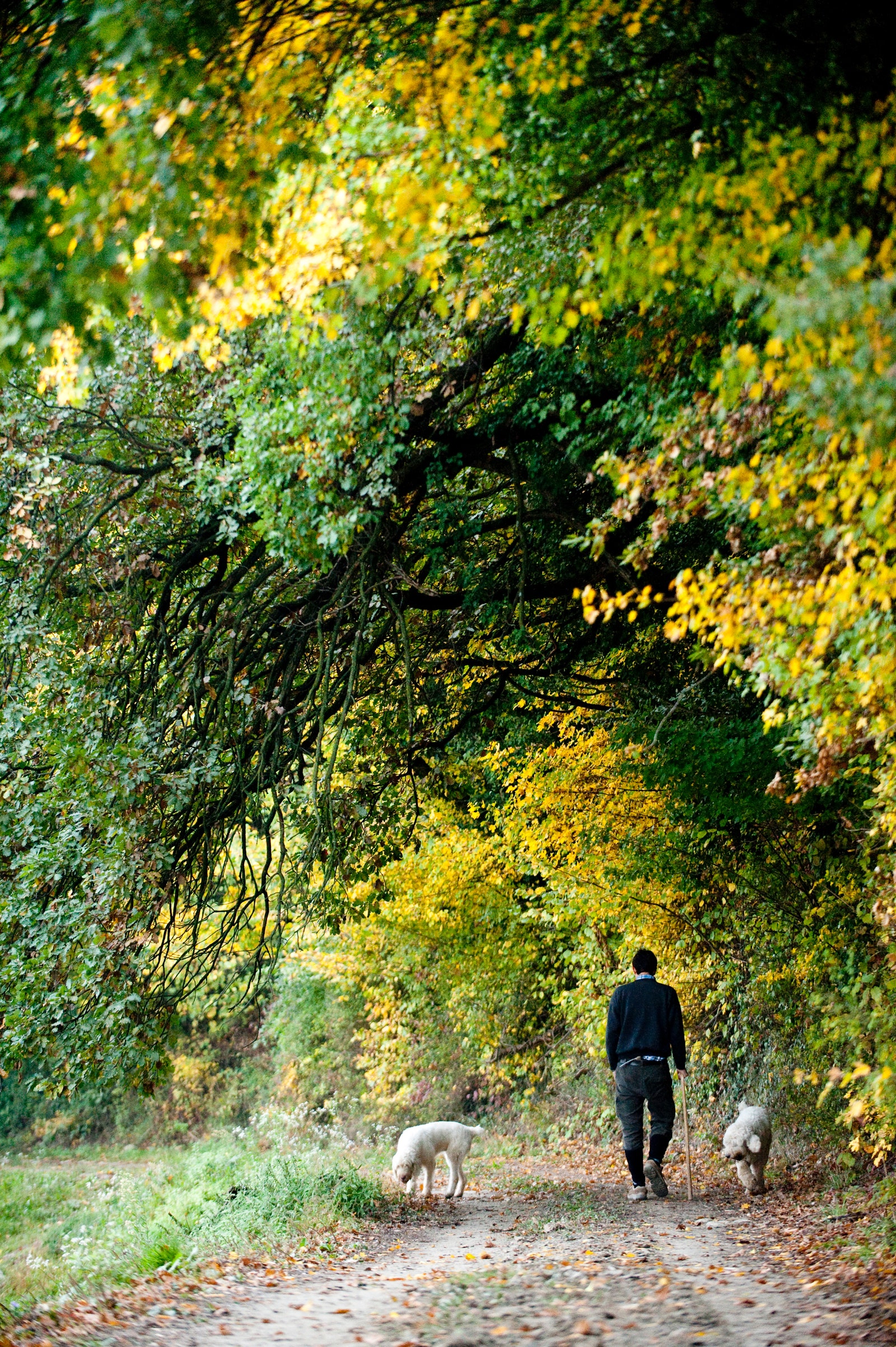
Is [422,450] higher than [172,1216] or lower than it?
higher

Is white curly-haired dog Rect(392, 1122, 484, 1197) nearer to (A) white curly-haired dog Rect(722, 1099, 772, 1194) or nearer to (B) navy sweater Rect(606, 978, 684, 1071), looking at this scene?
(B) navy sweater Rect(606, 978, 684, 1071)

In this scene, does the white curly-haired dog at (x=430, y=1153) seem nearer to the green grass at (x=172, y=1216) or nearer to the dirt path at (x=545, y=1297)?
the green grass at (x=172, y=1216)

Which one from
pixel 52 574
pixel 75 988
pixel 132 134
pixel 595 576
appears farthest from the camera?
pixel 595 576

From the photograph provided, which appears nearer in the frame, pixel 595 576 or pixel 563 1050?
pixel 595 576

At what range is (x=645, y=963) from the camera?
929cm

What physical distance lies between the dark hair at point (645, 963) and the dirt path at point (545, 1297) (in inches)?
73.8

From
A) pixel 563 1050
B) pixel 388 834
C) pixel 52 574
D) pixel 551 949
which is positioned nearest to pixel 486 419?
pixel 52 574

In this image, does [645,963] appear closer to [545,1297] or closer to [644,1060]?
[644,1060]

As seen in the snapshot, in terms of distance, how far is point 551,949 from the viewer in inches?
634

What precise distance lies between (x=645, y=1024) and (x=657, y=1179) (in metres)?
1.38

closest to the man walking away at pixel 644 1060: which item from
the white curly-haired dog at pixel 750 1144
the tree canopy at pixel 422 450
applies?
the white curly-haired dog at pixel 750 1144

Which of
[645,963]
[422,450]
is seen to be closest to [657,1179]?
[645,963]

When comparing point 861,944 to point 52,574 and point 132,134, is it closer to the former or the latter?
point 52,574

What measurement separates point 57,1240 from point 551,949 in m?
7.54
